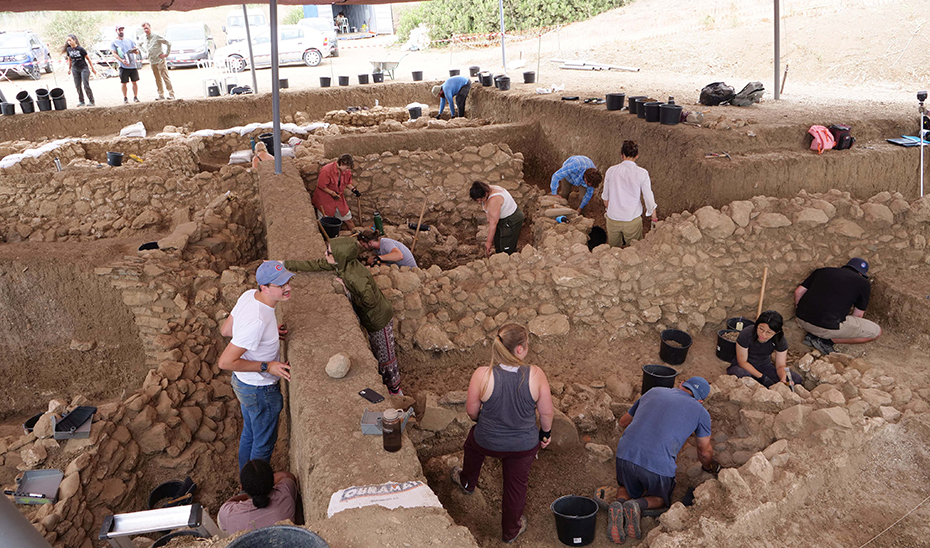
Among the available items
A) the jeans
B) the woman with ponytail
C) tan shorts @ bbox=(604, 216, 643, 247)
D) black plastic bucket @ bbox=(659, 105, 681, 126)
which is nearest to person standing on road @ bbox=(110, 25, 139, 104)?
black plastic bucket @ bbox=(659, 105, 681, 126)

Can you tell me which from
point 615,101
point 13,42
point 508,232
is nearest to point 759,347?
point 508,232

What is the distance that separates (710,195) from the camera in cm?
629

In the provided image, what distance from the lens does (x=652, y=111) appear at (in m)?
7.35

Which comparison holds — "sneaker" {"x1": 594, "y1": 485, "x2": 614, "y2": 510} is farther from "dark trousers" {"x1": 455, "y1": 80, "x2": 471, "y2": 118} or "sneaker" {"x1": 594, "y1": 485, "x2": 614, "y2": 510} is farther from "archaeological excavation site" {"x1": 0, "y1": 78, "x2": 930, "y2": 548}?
"dark trousers" {"x1": 455, "y1": 80, "x2": 471, "y2": 118}

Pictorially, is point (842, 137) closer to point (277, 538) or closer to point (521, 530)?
point (521, 530)

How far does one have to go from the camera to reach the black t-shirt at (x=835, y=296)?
17.2 feet

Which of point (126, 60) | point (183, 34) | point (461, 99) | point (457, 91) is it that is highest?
point (183, 34)

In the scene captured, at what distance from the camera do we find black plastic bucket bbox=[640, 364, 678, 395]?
4582mm

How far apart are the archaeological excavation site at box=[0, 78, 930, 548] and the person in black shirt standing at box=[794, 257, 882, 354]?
19 centimetres

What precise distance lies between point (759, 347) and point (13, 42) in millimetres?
20995

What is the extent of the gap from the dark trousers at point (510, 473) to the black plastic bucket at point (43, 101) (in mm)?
11482

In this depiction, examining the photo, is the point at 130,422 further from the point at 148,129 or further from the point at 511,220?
the point at 148,129

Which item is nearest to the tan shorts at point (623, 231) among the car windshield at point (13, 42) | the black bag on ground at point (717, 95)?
the black bag on ground at point (717, 95)

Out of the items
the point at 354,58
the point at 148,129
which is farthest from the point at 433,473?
the point at 354,58
